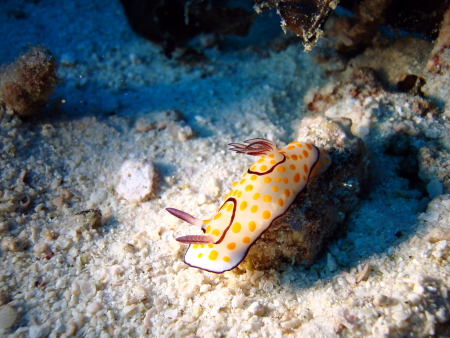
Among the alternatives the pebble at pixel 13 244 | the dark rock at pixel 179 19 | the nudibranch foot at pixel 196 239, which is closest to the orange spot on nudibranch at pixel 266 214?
the nudibranch foot at pixel 196 239

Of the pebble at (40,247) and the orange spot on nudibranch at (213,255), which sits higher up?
the orange spot on nudibranch at (213,255)

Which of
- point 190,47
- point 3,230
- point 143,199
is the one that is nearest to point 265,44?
point 190,47

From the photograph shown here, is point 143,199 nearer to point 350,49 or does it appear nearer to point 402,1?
point 350,49

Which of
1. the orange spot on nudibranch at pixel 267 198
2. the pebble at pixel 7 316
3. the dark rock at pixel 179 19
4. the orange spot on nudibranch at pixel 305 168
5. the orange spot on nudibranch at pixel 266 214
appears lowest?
the pebble at pixel 7 316

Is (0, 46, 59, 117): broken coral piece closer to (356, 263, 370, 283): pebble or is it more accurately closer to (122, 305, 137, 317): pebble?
(122, 305, 137, 317): pebble

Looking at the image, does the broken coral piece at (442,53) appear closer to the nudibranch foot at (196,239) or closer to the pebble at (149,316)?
the nudibranch foot at (196,239)

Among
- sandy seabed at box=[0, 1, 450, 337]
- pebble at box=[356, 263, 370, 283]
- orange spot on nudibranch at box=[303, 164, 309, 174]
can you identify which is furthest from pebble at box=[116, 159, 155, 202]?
pebble at box=[356, 263, 370, 283]
